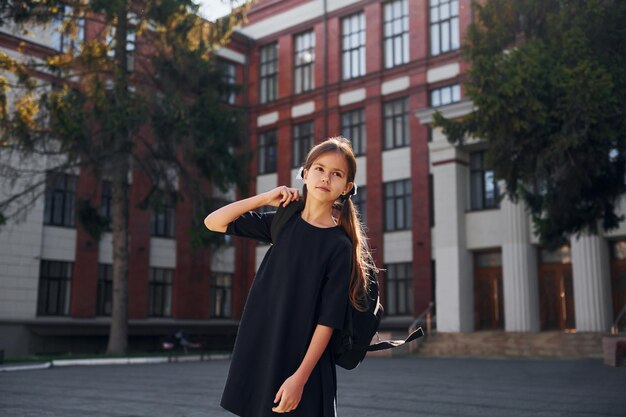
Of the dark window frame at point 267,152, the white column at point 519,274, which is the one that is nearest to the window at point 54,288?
the dark window frame at point 267,152

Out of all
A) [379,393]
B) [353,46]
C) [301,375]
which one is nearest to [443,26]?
[353,46]

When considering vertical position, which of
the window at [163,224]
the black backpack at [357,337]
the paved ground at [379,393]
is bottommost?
the paved ground at [379,393]

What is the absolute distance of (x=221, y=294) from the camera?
35594 millimetres

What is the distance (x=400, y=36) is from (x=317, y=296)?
31.2 metres

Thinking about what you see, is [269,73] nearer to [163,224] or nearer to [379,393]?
[163,224]

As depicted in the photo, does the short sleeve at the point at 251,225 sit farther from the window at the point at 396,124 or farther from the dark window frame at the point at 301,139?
the dark window frame at the point at 301,139

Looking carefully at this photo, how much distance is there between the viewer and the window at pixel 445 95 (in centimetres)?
3032

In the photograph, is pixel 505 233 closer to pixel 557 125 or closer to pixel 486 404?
pixel 557 125

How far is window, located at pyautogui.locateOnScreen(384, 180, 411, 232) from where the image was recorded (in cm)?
3111

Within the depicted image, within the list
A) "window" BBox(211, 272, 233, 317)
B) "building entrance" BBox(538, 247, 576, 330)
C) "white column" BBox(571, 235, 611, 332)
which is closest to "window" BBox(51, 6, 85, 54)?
"window" BBox(211, 272, 233, 317)

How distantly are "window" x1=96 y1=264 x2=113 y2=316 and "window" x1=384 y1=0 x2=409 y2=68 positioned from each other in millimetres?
15917

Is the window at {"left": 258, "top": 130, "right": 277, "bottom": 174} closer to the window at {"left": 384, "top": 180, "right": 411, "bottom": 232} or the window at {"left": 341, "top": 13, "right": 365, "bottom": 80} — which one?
the window at {"left": 341, "top": 13, "right": 365, "bottom": 80}

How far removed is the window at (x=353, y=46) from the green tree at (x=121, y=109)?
9.96 m

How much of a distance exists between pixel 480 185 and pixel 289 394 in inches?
1019
